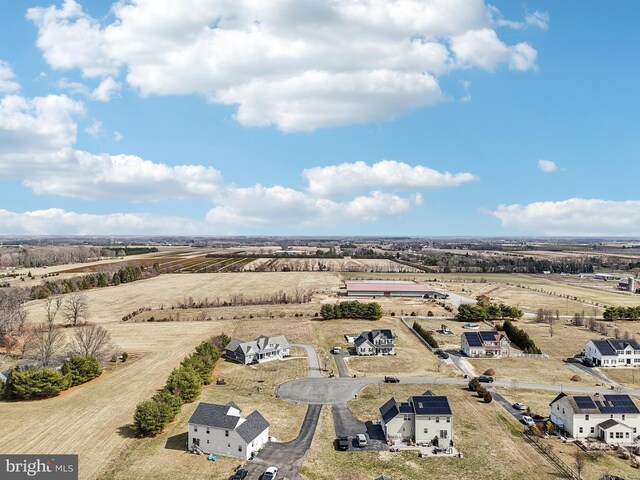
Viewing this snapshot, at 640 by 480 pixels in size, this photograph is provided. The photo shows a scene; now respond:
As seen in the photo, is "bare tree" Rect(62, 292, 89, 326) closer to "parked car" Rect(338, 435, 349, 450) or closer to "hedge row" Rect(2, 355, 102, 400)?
"hedge row" Rect(2, 355, 102, 400)

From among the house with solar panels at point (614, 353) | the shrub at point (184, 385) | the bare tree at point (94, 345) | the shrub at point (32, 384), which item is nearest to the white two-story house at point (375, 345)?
the shrub at point (184, 385)

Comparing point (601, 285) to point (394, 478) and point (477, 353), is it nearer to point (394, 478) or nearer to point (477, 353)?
point (477, 353)

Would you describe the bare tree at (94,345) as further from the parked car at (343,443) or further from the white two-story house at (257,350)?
the parked car at (343,443)

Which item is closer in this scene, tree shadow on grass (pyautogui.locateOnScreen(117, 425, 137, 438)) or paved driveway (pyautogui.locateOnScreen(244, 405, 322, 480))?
paved driveway (pyautogui.locateOnScreen(244, 405, 322, 480))

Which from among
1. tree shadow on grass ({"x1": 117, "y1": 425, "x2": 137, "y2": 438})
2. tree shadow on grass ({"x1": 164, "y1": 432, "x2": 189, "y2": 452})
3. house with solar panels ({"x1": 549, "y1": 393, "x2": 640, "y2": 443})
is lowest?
tree shadow on grass ({"x1": 164, "y1": 432, "x2": 189, "y2": 452})

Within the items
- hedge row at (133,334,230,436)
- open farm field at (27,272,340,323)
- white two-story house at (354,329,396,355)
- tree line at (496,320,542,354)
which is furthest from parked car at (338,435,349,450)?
open farm field at (27,272,340,323)
